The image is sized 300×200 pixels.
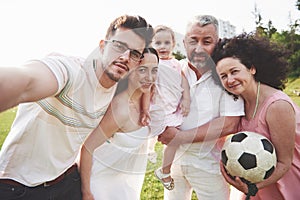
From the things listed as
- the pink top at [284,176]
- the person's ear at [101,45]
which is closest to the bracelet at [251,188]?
the pink top at [284,176]

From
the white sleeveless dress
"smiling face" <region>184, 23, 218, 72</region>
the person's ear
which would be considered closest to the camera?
the person's ear

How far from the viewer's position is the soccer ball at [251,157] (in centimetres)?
271

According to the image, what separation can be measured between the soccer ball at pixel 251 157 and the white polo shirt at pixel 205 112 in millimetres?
283

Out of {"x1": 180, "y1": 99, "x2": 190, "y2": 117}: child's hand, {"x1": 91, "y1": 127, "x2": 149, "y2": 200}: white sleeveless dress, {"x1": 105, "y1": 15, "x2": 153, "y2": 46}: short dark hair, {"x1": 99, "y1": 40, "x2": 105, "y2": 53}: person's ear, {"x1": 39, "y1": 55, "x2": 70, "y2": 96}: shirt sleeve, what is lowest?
{"x1": 91, "y1": 127, "x2": 149, "y2": 200}: white sleeveless dress

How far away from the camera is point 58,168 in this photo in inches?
100

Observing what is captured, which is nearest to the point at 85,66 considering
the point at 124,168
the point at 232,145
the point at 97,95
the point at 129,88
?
the point at 97,95

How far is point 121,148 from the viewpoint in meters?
2.94

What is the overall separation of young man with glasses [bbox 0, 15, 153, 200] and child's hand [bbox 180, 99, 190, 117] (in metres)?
0.63

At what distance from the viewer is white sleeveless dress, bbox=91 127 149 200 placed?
2.90 m

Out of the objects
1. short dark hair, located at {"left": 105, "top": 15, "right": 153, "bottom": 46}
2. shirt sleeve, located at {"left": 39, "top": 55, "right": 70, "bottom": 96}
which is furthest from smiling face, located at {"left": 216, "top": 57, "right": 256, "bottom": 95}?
shirt sleeve, located at {"left": 39, "top": 55, "right": 70, "bottom": 96}

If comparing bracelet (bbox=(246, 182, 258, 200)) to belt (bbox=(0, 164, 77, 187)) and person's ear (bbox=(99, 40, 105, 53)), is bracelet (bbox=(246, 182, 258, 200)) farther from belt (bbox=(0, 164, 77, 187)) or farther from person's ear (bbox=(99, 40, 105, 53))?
person's ear (bbox=(99, 40, 105, 53))

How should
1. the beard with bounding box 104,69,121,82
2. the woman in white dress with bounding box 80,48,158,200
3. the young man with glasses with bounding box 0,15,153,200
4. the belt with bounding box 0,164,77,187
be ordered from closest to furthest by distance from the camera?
the young man with glasses with bounding box 0,15,153,200 < the belt with bounding box 0,164,77,187 < the beard with bounding box 104,69,121,82 < the woman in white dress with bounding box 80,48,158,200

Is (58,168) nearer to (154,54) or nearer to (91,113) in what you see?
(91,113)

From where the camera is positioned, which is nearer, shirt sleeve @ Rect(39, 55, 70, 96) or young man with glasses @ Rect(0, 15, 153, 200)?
shirt sleeve @ Rect(39, 55, 70, 96)
